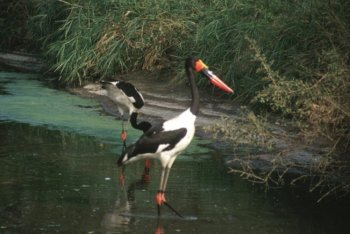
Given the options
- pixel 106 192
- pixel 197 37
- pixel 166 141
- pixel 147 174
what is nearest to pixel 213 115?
pixel 197 37

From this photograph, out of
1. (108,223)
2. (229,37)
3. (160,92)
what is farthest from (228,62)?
(108,223)

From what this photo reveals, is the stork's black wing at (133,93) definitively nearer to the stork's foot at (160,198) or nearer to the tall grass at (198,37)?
the tall grass at (198,37)

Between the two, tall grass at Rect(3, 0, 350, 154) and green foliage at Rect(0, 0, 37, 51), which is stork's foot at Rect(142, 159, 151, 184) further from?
green foliage at Rect(0, 0, 37, 51)

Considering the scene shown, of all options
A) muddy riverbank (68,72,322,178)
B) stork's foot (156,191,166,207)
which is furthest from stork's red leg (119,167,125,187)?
stork's foot (156,191,166,207)

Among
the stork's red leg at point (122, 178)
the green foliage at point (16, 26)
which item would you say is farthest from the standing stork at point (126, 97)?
the green foliage at point (16, 26)

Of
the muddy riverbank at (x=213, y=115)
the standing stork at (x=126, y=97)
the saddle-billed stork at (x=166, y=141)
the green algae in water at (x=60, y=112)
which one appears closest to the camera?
the saddle-billed stork at (x=166, y=141)

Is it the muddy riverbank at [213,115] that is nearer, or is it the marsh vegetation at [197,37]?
the muddy riverbank at [213,115]

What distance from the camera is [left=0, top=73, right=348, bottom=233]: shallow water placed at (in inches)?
295

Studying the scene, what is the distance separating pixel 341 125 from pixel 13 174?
3.41 meters

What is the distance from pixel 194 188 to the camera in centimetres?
889

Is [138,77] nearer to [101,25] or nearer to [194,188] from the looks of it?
[101,25]

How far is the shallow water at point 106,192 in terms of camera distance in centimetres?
749

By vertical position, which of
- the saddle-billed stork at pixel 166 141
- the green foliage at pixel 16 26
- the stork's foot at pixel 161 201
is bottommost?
the green foliage at pixel 16 26

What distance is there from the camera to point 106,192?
8.66 metres
